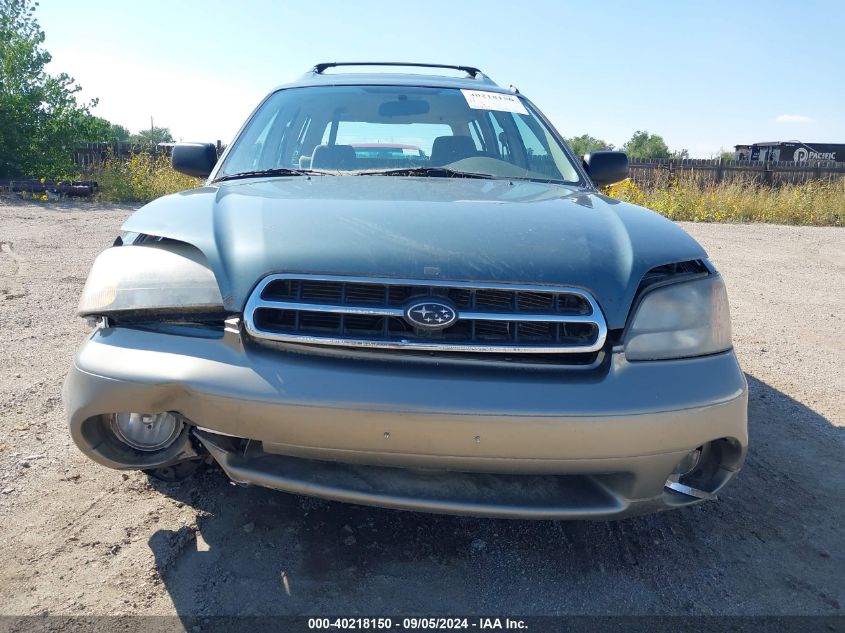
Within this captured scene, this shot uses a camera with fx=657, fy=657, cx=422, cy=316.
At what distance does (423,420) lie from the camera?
164cm

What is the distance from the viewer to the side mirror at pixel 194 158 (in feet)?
10.2

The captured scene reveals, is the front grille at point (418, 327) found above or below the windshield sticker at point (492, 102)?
below

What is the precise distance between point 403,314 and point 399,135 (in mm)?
1889

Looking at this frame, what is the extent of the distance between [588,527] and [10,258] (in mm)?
6531

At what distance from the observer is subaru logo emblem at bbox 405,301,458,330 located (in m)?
1.75

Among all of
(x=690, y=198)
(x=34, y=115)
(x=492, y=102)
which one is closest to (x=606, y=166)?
(x=492, y=102)

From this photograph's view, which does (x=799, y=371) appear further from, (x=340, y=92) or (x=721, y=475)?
(x=340, y=92)

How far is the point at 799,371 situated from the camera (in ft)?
13.7

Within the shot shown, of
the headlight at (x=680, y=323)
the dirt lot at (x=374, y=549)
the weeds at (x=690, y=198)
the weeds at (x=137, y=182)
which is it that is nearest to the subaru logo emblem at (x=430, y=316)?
the headlight at (x=680, y=323)

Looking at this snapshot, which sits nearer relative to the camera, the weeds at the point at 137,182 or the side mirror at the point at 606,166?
the side mirror at the point at 606,166

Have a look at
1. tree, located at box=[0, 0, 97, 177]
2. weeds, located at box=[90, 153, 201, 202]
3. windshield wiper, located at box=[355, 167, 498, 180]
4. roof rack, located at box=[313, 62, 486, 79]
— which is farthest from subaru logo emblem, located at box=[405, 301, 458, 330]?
tree, located at box=[0, 0, 97, 177]

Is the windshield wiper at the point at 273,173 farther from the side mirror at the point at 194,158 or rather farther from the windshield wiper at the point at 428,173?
the side mirror at the point at 194,158

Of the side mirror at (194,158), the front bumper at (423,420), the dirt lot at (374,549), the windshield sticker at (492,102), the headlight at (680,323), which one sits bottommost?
the dirt lot at (374,549)

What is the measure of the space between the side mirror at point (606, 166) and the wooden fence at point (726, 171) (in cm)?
1438
